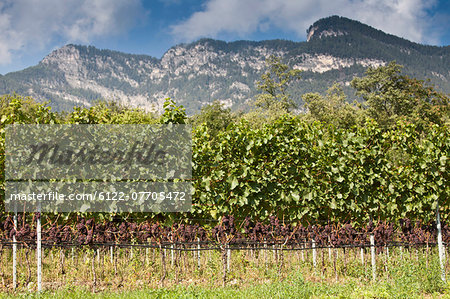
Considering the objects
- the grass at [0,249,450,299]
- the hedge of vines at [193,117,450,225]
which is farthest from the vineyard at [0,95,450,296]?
the grass at [0,249,450,299]

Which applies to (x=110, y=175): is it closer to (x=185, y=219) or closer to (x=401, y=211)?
(x=185, y=219)

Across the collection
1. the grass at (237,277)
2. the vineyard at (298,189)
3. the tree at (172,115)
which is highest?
the tree at (172,115)

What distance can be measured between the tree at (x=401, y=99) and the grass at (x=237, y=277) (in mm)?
26687

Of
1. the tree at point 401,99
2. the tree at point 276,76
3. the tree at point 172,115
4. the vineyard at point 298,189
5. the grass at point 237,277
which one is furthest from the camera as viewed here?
the tree at point 276,76

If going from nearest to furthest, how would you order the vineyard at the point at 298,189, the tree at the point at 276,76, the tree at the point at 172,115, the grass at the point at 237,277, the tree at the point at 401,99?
the grass at the point at 237,277 < the vineyard at the point at 298,189 < the tree at the point at 172,115 < the tree at the point at 401,99 < the tree at the point at 276,76

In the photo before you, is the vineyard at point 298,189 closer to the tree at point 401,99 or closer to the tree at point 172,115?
the tree at point 172,115

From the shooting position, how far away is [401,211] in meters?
7.57

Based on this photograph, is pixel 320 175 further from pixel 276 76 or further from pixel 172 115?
pixel 276 76

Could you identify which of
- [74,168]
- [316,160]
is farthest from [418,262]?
[74,168]

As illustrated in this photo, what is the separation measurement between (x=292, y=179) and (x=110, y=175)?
389 cm

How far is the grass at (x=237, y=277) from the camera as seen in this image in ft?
17.1

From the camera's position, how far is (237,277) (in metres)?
6.46

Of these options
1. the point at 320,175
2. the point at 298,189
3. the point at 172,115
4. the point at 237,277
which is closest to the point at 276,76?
the point at 320,175

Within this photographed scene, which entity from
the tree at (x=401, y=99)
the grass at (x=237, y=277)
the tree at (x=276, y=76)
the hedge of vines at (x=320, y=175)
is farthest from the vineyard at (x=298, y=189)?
the tree at (x=276, y=76)
